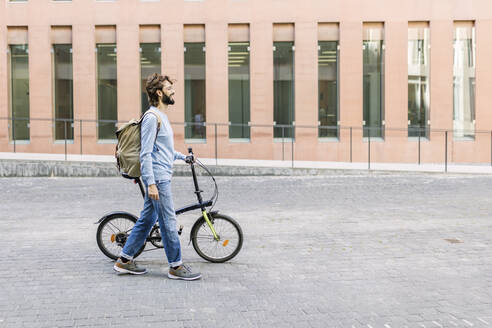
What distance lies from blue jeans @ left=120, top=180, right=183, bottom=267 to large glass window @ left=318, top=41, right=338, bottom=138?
16797 mm

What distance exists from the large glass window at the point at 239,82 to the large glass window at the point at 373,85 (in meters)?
4.17

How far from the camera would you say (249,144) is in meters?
22.4

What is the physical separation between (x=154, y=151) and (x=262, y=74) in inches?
668

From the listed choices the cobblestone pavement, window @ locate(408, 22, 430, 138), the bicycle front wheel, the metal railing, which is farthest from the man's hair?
window @ locate(408, 22, 430, 138)

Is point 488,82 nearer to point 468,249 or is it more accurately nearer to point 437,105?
point 437,105

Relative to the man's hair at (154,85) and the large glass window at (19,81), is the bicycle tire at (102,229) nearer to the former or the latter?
the man's hair at (154,85)

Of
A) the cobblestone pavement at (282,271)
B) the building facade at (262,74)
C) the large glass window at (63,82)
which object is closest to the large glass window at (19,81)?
the building facade at (262,74)

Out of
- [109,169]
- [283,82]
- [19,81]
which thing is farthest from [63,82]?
[283,82]

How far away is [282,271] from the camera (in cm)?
628

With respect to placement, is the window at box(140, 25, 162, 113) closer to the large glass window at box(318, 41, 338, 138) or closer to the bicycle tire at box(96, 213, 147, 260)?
the large glass window at box(318, 41, 338, 138)

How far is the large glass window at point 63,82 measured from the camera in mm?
22797

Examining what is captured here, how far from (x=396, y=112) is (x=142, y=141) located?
17.8m

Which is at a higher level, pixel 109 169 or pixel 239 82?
pixel 239 82

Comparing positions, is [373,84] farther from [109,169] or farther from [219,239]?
[219,239]
